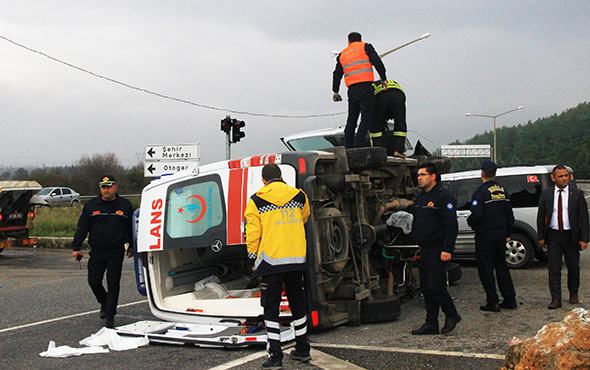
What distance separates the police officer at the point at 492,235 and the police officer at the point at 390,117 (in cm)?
142

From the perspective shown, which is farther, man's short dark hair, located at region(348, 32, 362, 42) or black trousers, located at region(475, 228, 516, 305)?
man's short dark hair, located at region(348, 32, 362, 42)

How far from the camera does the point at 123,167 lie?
2291 inches

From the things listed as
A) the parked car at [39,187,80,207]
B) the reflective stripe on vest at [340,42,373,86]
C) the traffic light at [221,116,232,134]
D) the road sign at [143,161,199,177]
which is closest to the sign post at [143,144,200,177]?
the road sign at [143,161,199,177]

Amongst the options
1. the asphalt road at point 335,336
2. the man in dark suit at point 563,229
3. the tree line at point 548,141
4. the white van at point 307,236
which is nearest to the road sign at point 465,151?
the tree line at point 548,141

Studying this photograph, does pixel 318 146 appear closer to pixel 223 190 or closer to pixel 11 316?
pixel 223 190

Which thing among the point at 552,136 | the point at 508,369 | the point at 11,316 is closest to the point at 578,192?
the point at 508,369

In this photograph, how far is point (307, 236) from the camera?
5836mm

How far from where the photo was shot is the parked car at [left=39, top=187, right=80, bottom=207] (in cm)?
3888

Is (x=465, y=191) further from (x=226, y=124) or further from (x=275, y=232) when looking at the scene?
(x=226, y=124)

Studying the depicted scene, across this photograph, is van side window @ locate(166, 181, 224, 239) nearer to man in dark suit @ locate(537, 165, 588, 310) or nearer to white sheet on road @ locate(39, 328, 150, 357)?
white sheet on road @ locate(39, 328, 150, 357)

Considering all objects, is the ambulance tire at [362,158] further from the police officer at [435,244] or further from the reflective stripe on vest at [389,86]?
the reflective stripe on vest at [389,86]

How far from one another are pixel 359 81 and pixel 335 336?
12.3 ft

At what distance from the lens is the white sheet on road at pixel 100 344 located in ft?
19.0

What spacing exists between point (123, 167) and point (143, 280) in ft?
175
